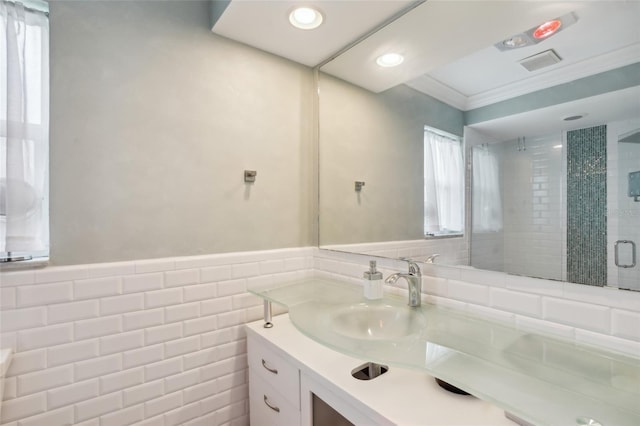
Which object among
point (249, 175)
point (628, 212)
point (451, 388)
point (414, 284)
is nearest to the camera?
point (628, 212)

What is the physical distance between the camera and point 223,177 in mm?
1469

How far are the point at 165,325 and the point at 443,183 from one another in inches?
53.7

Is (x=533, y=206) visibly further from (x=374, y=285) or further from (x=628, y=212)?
(x=374, y=285)

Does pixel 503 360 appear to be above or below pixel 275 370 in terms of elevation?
above

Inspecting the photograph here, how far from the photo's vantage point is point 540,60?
95 cm

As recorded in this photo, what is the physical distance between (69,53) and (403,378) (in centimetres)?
169

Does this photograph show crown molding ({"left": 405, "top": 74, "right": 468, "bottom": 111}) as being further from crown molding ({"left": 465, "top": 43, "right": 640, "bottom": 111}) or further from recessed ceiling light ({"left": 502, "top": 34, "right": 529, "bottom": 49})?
recessed ceiling light ({"left": 502, "top": 34, "right": 529, "bottom": 49})

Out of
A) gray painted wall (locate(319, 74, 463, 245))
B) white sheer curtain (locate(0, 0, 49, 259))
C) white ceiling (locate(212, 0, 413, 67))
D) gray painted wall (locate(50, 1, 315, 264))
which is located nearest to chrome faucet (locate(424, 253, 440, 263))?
gray painted wall (locate(319, 74, 463, 245))

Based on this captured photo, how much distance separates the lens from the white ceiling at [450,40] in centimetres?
85

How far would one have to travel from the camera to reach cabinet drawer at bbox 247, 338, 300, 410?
1094 millimetres

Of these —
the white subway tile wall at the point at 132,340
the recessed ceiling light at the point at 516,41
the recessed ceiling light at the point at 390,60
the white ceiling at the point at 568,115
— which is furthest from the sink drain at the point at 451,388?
the recessed ceiling light at the point at 390,60

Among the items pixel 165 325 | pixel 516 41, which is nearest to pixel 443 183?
pixel 516 41

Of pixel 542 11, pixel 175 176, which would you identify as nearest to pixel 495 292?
pixel 542 11

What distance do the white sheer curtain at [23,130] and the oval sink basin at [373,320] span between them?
1.16 m
